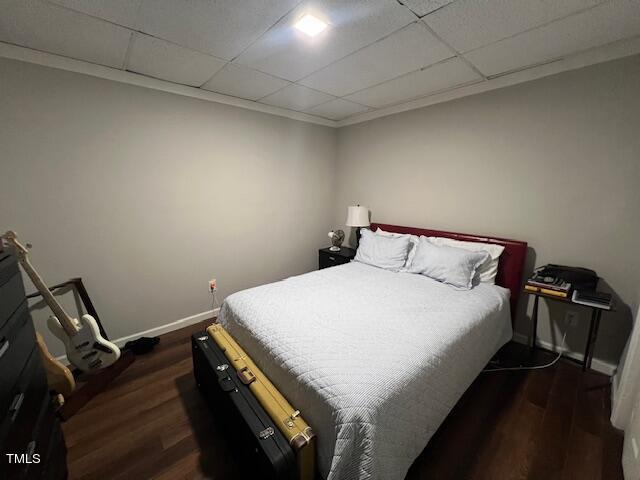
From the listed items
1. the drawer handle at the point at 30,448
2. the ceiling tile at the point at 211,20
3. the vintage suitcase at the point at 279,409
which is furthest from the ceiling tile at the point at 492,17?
the drawer handle at the point at 30,448

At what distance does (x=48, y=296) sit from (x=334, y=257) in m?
2.53

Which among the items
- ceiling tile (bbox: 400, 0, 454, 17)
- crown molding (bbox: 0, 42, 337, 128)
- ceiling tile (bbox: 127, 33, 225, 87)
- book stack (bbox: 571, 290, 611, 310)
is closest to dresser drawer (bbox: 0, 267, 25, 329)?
ceiling tile (bbox: 127, 33, 225, 87)

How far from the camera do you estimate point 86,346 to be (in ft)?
6.07

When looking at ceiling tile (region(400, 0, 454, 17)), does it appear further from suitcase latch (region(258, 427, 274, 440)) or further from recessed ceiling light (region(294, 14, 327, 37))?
suitcase latch (region(258, 427, 274, 440))

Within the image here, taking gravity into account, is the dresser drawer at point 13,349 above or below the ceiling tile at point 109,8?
below

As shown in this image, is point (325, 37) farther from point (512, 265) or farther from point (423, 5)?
point (512, 265)

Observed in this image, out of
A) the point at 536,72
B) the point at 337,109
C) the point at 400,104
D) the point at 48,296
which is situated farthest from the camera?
the point at 337,109

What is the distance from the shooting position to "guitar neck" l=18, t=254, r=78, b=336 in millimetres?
1720

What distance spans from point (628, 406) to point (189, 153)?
357 cm

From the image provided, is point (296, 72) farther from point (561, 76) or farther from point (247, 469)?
point (247, 469)

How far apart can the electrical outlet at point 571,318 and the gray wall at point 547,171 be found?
34 millimetres

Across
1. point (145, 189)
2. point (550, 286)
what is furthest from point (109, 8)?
point (550, 286)

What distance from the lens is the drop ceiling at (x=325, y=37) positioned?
133cm

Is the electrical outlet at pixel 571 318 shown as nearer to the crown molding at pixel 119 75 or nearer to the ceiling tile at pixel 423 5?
the ceiling tile at pixel 423 5
